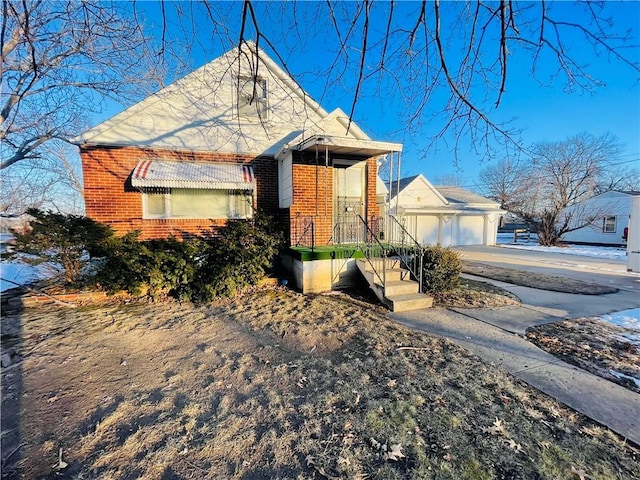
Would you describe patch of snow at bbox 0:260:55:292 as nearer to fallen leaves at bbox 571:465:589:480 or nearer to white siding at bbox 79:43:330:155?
white siding at bbox 79:43:330:155

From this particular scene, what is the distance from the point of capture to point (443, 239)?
19.3 m

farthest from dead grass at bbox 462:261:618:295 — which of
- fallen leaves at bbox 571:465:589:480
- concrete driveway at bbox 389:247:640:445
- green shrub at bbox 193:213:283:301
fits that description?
green shrub at bbox 193:213:283:301

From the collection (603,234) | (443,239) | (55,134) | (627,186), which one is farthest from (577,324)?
(627,186)

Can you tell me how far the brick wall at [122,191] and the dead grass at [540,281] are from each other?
29.8 ft

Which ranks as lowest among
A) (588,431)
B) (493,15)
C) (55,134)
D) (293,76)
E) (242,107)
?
(588,431)

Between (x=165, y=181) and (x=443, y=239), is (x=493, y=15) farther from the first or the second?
(x=443, y=239)

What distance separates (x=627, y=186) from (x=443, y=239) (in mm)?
24408

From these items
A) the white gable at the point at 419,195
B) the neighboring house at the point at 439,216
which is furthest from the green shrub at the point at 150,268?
the white gable at the point at 419,195

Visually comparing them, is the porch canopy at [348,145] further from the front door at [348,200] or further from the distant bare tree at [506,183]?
the distant bare tree at [506,183]

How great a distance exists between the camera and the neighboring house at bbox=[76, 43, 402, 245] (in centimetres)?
740

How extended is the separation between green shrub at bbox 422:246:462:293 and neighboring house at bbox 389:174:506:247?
11342 millimetres

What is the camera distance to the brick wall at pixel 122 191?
732cm

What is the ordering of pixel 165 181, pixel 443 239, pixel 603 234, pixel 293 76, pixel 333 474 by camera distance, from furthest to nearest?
pixel 603 234, pixel 443 239, pixel 165 181, pixel 293 76, pixel 333 474

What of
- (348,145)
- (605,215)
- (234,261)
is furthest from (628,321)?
(605,215)
